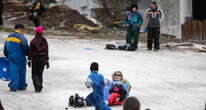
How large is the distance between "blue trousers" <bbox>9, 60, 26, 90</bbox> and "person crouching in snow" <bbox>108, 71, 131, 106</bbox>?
2234mm

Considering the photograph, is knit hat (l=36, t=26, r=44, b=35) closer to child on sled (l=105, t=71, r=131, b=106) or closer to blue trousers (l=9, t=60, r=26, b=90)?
blue trousers (l=9, t=60, r=26, b=90)

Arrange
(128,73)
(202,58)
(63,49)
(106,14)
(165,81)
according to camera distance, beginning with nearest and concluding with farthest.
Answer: (165,81), (128,73), (202,58), (63,49), (106,14)

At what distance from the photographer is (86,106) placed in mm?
8273

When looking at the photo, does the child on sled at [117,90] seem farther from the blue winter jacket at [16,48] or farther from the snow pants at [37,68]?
the blue winter jacket at [16,48]

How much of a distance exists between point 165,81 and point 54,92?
3158mm

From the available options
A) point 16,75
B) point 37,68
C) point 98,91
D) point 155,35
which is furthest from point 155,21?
point 98,91

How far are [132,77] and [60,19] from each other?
18404 mm

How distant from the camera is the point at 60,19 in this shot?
29672 mm

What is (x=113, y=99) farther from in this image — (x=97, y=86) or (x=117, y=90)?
(x=97, y=86)

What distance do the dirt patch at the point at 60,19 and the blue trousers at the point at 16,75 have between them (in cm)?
1762

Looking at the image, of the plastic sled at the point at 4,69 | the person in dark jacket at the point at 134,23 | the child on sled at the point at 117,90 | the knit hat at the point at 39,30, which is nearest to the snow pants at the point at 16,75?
the plastic sled at the point at 4,69

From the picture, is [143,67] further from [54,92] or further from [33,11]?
[33,11]

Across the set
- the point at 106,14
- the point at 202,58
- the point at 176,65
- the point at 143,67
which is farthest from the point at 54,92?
the point at 106,14

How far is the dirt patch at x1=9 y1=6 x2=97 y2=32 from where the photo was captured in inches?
1109
